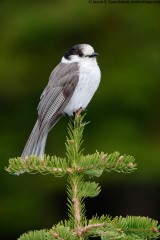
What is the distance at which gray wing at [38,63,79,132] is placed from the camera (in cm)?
620

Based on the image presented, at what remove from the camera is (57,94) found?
6430 millimetres

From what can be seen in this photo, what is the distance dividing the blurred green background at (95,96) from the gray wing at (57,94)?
6.20 m

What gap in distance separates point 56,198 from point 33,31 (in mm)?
2912

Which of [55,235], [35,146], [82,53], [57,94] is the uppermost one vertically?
[82,53]

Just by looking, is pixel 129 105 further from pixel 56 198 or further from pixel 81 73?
pixel 81 73

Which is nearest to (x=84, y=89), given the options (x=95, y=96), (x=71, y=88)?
(x=71, y=88)

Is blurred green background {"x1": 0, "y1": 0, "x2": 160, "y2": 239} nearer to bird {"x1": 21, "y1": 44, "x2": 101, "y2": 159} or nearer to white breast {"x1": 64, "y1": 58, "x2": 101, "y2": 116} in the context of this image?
bird {"x1": 21, "y1": 44, "x2": 101, "y2": 159}

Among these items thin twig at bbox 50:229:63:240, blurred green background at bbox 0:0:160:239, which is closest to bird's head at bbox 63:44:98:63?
thin twig at bbox 50:229:63:240

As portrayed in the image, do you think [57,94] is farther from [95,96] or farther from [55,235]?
[95,96]

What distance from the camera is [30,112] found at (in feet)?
44.7

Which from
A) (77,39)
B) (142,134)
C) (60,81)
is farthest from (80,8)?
(60,81)

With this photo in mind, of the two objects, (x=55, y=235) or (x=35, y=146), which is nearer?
(x=55, y=235)

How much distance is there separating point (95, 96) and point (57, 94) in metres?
6.49

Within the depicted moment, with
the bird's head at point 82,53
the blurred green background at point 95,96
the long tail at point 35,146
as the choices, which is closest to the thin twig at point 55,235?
the long tail at point 35,146
